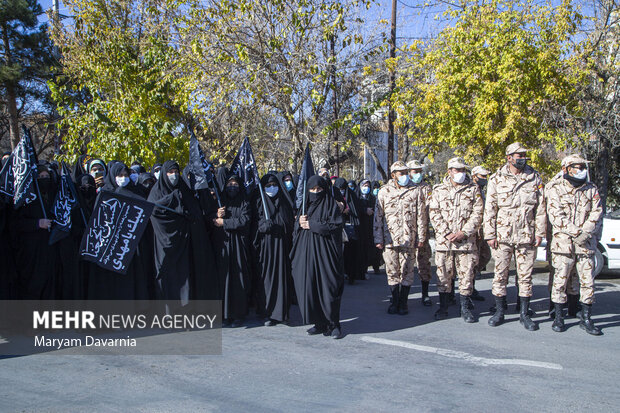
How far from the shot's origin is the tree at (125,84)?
12.8 m

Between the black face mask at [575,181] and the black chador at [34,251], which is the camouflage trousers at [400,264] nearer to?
the black face mask at [575,181]

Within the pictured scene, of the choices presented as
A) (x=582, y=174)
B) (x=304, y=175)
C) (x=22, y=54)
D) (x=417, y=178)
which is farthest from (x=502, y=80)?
(x=22, y=54)

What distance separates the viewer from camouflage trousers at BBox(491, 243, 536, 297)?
6.64m

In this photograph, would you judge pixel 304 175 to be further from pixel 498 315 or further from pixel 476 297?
pixel 476 297

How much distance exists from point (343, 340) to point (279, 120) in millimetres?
9587

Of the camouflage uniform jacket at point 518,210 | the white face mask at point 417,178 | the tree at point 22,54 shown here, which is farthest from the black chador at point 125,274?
→ the tree at point 22,54

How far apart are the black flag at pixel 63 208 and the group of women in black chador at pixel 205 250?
97 mm

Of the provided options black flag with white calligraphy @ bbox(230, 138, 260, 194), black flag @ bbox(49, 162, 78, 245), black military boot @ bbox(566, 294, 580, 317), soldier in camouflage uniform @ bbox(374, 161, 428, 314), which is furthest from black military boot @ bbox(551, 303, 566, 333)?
black flag @ bbox(49, 162, 78, 245)

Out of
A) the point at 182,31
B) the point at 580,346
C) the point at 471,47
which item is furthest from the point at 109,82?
the point at 580,346

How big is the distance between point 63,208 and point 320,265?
10.4 ft

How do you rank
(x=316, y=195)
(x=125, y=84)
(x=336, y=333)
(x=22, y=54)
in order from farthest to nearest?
(x=22, y=54) → (x=125, y=84) → (x=316, y=195) → (x=336, y=333)

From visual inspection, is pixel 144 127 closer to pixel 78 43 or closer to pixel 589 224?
pixel 78 43

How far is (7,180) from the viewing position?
612 centimetres

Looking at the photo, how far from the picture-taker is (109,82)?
14.6 m
